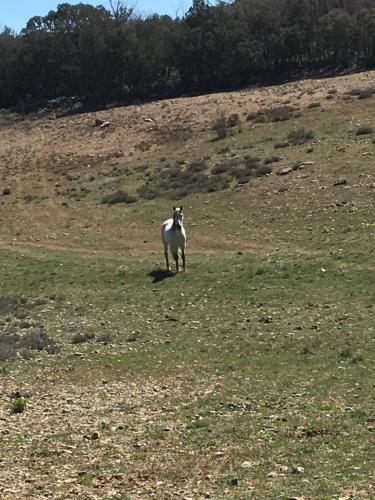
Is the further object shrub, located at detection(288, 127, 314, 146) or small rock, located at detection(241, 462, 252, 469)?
shrub, located at detection(288, 127, 314, 146)

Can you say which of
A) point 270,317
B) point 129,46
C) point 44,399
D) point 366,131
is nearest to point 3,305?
point 270,317

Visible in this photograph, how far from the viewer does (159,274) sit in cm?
2684

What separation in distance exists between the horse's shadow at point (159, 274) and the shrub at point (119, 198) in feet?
49.9

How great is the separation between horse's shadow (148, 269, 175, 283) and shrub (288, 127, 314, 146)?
2051 centimetres

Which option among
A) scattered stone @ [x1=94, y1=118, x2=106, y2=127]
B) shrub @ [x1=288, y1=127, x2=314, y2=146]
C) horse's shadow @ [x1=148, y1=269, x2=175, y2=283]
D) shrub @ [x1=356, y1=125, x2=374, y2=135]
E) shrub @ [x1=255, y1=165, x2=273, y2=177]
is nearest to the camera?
horse's shadow @ [x1=148, y1=269, x2=175, y2=283]

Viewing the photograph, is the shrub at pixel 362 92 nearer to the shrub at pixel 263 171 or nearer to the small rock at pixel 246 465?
the shrub at pixel 263 171

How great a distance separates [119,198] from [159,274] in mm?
16732

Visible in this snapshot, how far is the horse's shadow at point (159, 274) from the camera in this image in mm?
26247

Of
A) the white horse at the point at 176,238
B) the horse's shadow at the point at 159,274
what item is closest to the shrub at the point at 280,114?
the white horse at the point at 176,238

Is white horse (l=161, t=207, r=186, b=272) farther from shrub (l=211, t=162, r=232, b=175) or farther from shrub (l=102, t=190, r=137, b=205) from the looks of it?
shrub (l=211, t=162, r=232, b=175)

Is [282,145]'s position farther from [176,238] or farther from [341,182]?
[176,238]

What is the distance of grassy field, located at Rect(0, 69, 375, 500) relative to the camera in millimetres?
10898

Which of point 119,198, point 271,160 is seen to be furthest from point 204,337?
point 271,160

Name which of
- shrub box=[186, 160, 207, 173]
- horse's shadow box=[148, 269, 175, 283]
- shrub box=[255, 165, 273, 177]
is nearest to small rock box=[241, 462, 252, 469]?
horse's shadow box=[148, 269, 175, 283]
